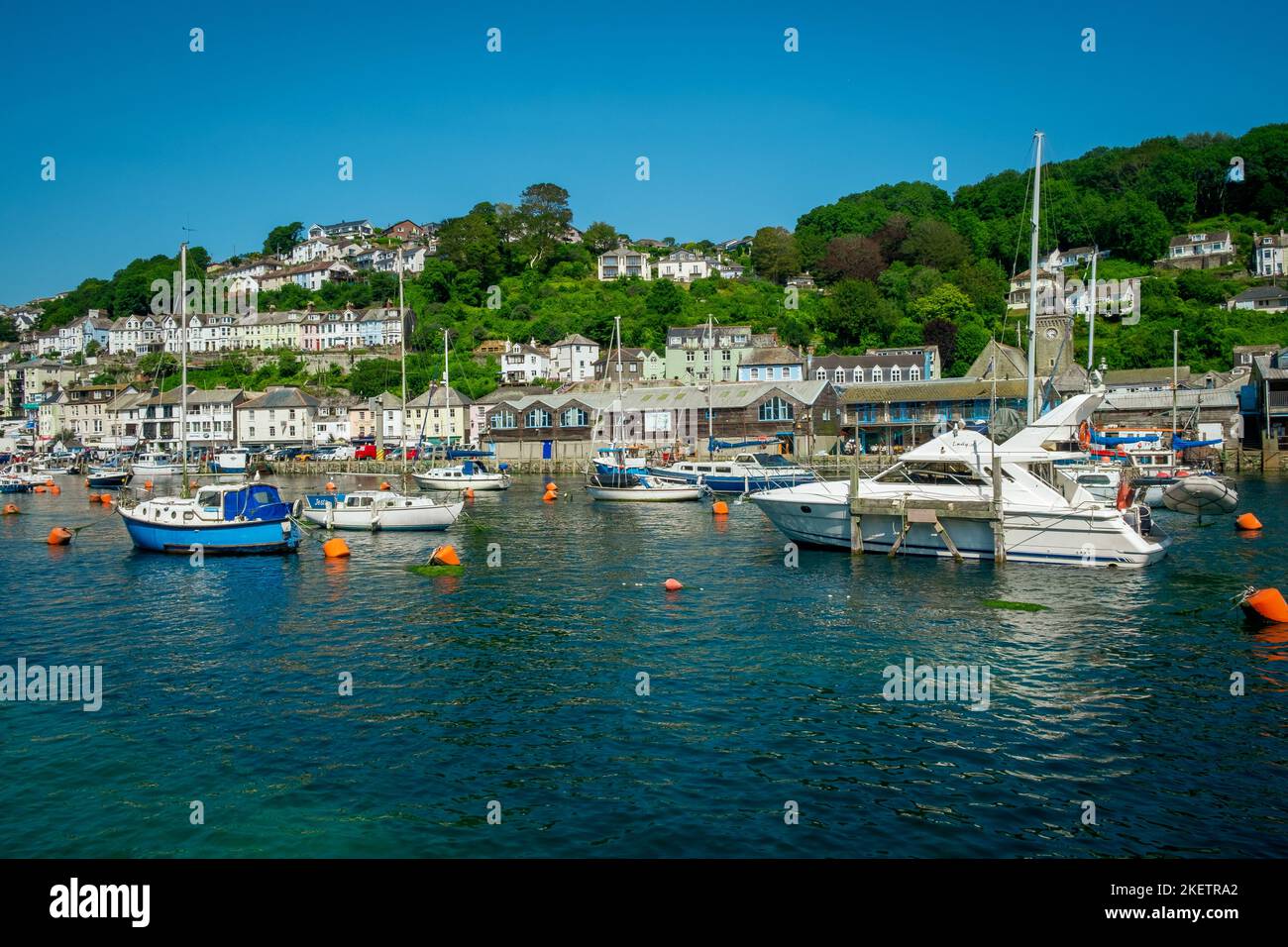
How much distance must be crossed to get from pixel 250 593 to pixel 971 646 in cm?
2219

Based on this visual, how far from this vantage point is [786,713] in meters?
17.2

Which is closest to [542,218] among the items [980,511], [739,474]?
[739,474]

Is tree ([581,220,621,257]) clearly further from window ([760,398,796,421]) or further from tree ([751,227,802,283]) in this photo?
window ([760,398,796,421])

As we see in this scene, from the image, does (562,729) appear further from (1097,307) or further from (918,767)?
A: (1097,307)

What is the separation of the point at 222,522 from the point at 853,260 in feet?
439

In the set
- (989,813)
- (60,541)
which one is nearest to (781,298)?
(60,541)

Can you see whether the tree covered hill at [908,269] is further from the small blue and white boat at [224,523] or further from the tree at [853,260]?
the small blue and white boat at [224,523]

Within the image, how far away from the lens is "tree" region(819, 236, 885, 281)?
151750mm

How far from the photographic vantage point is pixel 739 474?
2421 inches

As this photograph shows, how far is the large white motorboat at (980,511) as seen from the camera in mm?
30984

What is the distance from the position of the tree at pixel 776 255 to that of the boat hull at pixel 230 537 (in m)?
145

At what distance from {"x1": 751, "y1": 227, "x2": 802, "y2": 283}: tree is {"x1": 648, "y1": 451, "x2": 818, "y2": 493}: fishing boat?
371 ft

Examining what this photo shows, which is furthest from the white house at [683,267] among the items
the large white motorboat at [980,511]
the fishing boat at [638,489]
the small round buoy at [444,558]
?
the small round buoy at [444,558]

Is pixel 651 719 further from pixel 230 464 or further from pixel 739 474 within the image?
pixel 230 464
